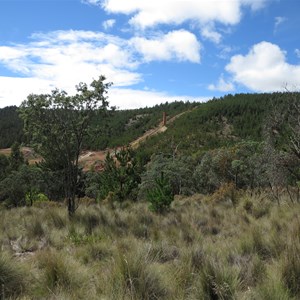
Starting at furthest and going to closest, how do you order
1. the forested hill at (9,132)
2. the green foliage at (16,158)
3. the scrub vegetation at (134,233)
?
the forested hill at (9,132) < the green foliage at (16,158) < the scrub vegetation at (134,233)

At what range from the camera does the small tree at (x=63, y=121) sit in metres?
15.1

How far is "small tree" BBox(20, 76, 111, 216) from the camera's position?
15125mm

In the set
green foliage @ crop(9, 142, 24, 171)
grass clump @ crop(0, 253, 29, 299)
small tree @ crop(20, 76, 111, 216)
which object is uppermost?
small tree @ crop(20, 76, 111, 216)

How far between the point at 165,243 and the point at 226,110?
451 ft

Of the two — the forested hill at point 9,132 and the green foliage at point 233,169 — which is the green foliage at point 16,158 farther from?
the forested hill at point 9,132

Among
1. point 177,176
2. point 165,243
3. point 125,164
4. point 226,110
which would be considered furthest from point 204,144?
point 165,243

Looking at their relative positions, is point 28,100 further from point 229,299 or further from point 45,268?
point 229,299

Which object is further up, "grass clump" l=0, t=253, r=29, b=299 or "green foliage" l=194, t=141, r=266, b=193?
"grass clump" l=0, t=253, r=29, b=299

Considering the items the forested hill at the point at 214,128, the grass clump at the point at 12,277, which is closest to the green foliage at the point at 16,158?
the forested hill at the point at 214,128

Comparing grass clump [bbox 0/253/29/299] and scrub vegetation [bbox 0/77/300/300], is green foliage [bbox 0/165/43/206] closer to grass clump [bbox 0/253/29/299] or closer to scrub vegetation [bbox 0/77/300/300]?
scrub vegetation [bbox 0/77/300/300]

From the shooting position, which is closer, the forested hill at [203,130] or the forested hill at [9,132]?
the forested hill at [203,130]

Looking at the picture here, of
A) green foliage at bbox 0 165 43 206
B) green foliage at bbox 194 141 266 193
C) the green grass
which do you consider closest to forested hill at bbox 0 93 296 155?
green foliage at bbox 194 141 266 193

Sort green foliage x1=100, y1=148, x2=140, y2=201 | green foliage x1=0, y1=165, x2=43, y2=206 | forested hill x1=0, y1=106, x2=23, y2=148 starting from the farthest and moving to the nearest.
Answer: forested hill x1=0, y1=106, x2=23, y2=148 < green foliage x1=0, y1=165, x2=43, y2=206 < green foliage x1=100, y1=148, x2=140, y2=201

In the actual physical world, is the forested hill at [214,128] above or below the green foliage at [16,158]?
above
